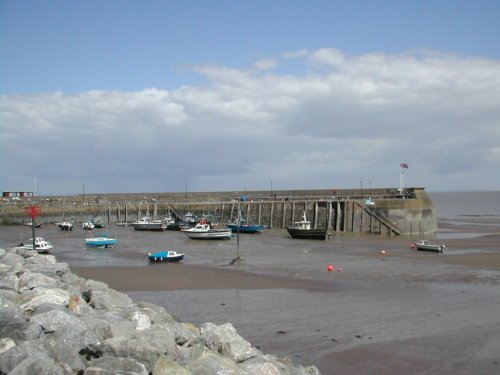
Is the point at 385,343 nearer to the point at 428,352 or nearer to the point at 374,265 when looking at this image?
the point at 428,352

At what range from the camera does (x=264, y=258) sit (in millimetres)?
37531

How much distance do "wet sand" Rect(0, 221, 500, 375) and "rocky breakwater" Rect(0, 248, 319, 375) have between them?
11.1 feet

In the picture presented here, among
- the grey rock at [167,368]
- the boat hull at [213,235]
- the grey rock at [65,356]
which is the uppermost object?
the grey rock at [65,356]

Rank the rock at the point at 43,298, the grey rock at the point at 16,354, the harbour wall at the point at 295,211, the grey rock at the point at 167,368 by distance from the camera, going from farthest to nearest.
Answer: the harbour wall at the point at 295,211 → the rock at the point at 43,298 → the grey rock at the point at 167,368 → the grey rock at the point at 16,354

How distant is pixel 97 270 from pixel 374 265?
16.8 m

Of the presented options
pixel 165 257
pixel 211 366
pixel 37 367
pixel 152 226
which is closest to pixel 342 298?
pixel 211 366

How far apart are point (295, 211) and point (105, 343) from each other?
2181 inches

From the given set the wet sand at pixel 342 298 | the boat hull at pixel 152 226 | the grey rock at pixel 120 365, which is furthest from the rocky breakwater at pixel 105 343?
the boat hull at pixel 152 226

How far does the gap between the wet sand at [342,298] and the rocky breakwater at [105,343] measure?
338 centimetres

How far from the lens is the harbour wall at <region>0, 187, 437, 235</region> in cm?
5644

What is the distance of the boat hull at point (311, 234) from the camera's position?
170 feet

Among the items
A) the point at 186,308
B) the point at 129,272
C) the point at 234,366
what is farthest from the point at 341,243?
the point at 234,366

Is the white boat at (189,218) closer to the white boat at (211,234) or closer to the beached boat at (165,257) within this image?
the white boat at (211,234)

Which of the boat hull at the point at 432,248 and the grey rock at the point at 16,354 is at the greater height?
the grey rock at the point at 16,354
